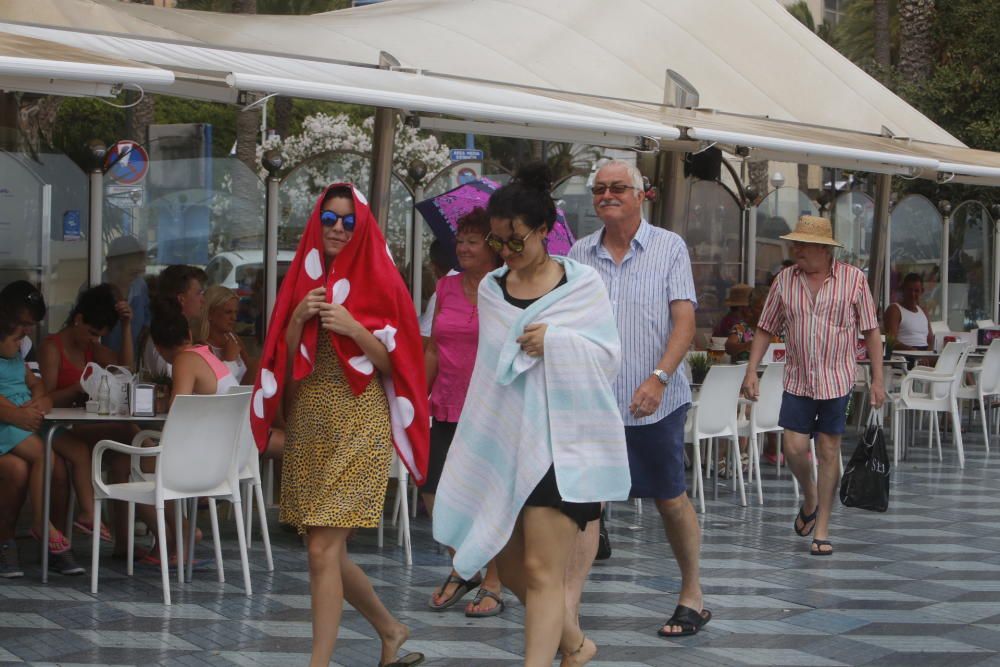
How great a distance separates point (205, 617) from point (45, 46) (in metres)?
2.58

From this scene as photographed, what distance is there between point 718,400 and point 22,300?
4.58m

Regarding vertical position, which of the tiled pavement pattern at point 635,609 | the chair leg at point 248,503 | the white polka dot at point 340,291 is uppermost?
the white polka dot at point 340,291

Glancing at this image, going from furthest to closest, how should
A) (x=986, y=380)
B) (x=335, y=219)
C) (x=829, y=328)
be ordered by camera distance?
(x=986, y=380)
(x=829, y=328)
(x=335, y=219)

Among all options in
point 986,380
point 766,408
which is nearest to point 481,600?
point 766,408

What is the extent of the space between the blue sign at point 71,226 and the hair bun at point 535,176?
5.16 metres

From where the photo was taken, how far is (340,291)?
4.88 meters

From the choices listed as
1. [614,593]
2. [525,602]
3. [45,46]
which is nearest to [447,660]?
[525,602]

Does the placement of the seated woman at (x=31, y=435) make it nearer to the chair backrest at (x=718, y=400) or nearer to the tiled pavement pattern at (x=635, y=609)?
the tiled pavement pattern at (x=635, y=609)

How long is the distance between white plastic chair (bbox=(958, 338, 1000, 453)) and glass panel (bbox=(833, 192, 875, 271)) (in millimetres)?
2681

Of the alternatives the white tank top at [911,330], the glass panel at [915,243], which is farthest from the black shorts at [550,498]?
the glass panel at [915,243]

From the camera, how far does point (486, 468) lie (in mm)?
4570

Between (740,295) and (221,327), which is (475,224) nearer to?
(221,327)

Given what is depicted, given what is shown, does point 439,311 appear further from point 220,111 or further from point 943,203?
point 220,111

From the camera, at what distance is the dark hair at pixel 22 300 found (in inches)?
281
